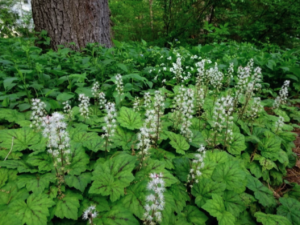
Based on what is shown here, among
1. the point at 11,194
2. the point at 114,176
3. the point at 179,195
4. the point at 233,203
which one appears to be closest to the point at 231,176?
the point at 233,203

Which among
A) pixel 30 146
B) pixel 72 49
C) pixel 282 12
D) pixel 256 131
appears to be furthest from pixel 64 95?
pixel 282 12

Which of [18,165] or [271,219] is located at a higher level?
[18,165]

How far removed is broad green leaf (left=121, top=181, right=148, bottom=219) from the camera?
1.84m

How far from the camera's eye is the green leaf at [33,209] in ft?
5.32

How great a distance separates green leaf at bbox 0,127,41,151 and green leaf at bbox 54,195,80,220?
32.0 inches

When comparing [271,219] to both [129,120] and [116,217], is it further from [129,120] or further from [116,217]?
[129,120]

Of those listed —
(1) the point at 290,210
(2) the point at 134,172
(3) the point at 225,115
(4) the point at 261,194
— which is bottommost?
(1) the point at 290,210

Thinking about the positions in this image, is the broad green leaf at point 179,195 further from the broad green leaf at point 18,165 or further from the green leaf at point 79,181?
the broad green leaf at point 18,165

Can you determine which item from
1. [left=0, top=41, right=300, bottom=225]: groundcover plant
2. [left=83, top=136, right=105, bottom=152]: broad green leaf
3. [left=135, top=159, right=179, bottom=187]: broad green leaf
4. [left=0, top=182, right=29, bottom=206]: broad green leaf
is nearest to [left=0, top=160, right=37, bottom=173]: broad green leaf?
[left=0, top=41, right=300, bottom=225]: groundcover plant

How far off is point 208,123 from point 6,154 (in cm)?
272

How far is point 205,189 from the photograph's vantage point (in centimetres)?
219

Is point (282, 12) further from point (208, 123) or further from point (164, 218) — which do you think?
point (164, 218)

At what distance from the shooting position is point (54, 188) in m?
1.90

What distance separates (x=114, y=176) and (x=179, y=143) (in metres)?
0.97
